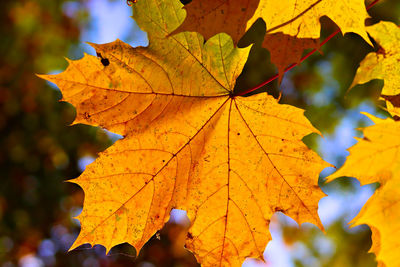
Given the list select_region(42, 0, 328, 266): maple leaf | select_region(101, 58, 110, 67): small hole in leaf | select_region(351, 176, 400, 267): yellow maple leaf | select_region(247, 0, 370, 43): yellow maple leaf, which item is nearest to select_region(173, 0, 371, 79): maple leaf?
Answer: select_region(247, 0, 370, 43): yellow maple leaf

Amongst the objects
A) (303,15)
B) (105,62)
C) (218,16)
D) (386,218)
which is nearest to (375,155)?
(386,218)

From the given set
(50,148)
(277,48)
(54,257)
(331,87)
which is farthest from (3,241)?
(277,48)

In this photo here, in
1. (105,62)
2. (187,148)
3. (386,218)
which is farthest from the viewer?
(187,148)

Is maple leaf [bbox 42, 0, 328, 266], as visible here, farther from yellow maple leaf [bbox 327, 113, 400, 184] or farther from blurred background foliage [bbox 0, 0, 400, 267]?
blurred background foliage [bbox 0, 0, 400, 267]

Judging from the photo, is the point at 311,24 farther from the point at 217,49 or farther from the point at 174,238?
the point at 174,238

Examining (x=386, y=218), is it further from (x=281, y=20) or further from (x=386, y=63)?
(x=281, y=20)

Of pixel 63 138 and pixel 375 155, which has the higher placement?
pixel 63 138
